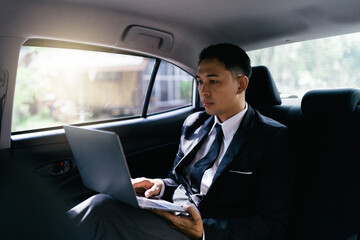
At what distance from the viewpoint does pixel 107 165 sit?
1.26 metres

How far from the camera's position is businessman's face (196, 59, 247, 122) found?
5.69ft

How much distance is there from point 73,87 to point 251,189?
62.5 inches

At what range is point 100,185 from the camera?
1435 millimetres

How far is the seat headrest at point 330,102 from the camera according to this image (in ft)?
5.30

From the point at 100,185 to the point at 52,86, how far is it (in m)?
1.20

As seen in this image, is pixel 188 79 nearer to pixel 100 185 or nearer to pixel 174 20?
pixel 174 20

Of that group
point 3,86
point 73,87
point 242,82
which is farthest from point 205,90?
point 73,87

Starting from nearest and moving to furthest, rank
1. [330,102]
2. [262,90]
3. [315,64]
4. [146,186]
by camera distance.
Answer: [330,102] < [146,186] < [262,90] < [315,64]

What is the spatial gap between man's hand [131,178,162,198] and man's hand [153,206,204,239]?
354 millimetres

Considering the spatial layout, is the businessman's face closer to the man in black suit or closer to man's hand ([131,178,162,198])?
the man in black suit

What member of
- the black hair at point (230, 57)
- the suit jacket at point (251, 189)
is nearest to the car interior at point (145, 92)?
the suit jacket at point (251, 189)

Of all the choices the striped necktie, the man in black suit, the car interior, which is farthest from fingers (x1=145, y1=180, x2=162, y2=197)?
the car interior

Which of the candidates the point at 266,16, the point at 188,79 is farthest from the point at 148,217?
the point at 188,79

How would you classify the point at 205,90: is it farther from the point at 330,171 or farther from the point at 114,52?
the point at 114,52
